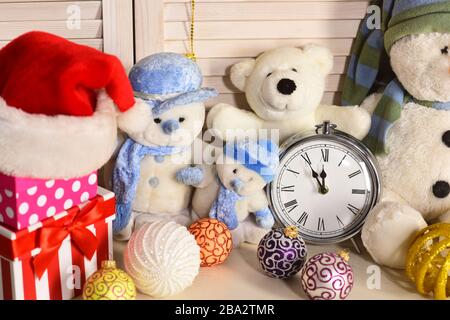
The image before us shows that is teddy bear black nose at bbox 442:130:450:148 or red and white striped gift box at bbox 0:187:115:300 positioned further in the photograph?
teddy bear black nose at bbox 442:130:450:148

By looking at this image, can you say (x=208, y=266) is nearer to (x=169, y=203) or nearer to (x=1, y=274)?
(x=169, y=203)

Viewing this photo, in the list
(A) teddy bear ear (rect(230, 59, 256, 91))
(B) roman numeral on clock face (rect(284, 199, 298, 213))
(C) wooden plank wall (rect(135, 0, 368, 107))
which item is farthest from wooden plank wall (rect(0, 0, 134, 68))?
(B) roman numeral on clock face (rect(284, 199, 298, 213))

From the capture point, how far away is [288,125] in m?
1.19

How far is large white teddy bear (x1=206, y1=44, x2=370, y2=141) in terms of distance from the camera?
1139 mm

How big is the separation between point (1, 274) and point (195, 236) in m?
0.31

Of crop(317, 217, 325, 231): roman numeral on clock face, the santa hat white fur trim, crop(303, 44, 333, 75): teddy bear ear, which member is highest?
crop(303, 44, 333, 75): teddy bear ear

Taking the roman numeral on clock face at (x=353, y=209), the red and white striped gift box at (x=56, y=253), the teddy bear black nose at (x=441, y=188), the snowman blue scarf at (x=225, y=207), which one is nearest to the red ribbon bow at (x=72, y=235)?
the red and white striped gift box at (x=56, y=253)

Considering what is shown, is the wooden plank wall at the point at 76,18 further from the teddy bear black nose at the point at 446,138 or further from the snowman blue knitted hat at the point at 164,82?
the teddy bear black nose at the point at 446,138

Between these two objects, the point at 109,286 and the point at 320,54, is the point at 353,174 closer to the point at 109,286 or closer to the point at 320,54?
the point at 320,54

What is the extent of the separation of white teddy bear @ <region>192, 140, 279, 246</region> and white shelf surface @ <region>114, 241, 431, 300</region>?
0.06 metres

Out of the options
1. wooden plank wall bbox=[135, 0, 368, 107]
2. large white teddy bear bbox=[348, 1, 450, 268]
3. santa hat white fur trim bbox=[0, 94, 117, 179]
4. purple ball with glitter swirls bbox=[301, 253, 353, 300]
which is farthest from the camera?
wooden plank wall bbox=[135, 0, 368, 107]

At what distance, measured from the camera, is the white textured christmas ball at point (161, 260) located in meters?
0.97

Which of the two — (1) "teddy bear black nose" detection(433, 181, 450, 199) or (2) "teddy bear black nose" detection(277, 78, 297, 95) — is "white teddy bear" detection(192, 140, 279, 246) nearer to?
(2) "teddy bear black nose" detection(277, 78, 297, 95)

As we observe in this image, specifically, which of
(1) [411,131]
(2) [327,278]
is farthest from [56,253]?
(1) [411,131]
